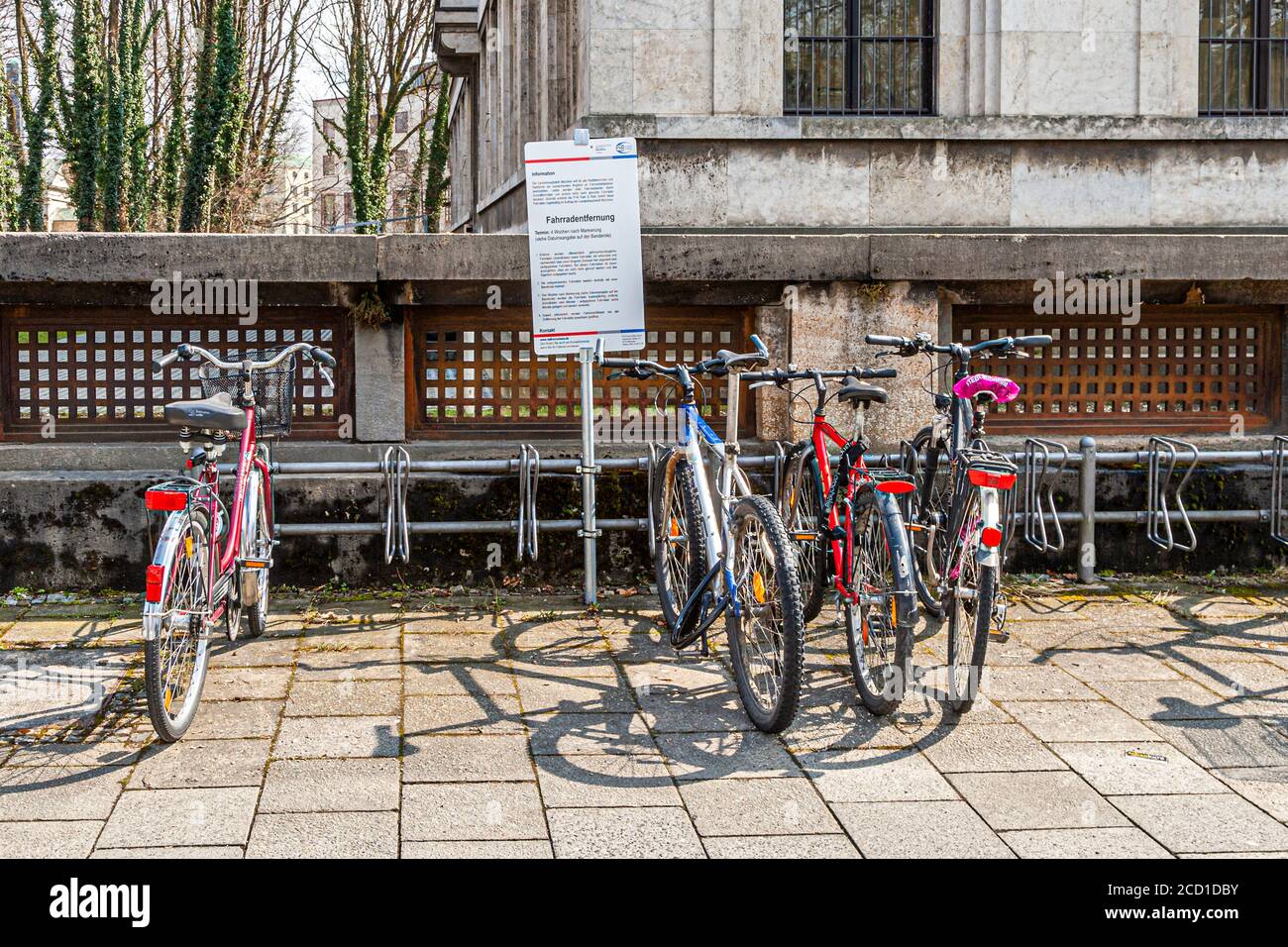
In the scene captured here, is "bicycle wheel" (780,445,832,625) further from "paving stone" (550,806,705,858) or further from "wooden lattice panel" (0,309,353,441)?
"wooden lattice panel" (0,309,353,441)

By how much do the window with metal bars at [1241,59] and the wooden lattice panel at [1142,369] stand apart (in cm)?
452

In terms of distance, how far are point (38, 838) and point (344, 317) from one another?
4004 mm

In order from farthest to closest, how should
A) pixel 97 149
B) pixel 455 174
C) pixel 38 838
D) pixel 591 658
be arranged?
pixel 455 174 < pixel 97 149 < pixel 591 658 < pixel 38 838

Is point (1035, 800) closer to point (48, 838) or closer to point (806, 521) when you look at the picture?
point (806, 521)

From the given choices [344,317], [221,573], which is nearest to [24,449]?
[344,317]

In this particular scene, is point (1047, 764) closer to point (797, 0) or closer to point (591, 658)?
point (591, 658)

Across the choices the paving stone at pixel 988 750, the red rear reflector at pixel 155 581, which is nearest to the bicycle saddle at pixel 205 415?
the red rear reflector at pixel 155 581

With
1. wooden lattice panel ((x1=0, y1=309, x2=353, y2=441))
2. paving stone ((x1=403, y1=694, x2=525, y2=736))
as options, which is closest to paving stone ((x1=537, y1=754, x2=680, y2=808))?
paving stone ((x1=403, y1=694, x2=525, y2=736))

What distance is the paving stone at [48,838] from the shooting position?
4.02 meters

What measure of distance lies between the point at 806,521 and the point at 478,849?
2996 millimetres

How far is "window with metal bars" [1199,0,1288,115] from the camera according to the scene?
12.0 m

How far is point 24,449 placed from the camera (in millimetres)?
7422

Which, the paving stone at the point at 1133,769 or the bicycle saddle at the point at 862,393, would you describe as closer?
the paving stone at the point at 1133,769

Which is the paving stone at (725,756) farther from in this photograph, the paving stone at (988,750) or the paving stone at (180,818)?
the paving stone at (180,818)
